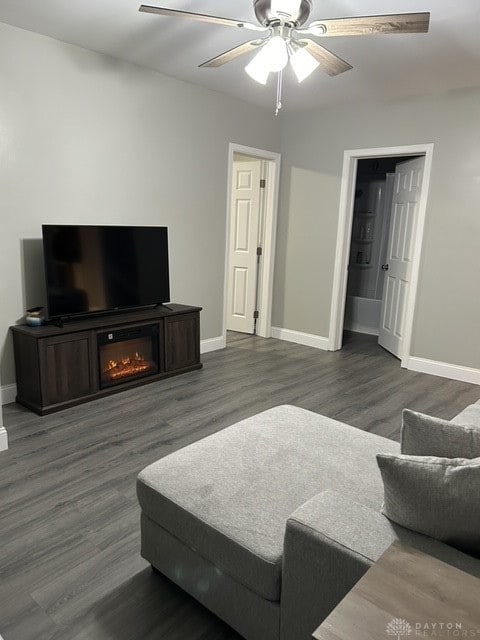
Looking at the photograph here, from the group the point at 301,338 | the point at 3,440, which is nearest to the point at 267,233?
the point at 301,338

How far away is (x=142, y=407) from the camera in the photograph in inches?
142

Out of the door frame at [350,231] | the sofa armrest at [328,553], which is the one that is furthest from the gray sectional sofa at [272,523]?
the door frame at [350,231]

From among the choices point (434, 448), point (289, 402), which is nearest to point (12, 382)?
point (289, 402)

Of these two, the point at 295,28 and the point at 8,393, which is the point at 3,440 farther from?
the point at 295,28

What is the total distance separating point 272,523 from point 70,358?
242 centimetres

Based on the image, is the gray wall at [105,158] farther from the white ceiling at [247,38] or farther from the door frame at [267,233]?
the white ceiling at [247,38]

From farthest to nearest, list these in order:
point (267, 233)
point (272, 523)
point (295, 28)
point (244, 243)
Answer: point (244, 243), point (267, 233), point (295, 28), point (272, 523)

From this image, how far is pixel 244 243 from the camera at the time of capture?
19.5 ft

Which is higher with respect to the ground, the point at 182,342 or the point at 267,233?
the point at 267,233

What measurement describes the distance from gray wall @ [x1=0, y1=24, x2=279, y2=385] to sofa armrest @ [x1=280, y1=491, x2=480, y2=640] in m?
2.93

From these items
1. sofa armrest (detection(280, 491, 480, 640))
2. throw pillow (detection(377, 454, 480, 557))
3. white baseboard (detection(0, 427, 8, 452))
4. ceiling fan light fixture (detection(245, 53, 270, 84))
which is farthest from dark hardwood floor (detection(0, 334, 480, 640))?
ceiling fan light fixture (detection(245, 53, 270, 84))

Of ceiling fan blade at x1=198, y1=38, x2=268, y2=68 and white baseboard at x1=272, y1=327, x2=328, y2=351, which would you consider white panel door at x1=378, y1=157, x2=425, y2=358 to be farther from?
ceiling fan blade at x1=198, y1=38, x2=268, y2=68

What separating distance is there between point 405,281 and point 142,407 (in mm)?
3122

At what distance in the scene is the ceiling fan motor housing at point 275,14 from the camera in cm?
238
